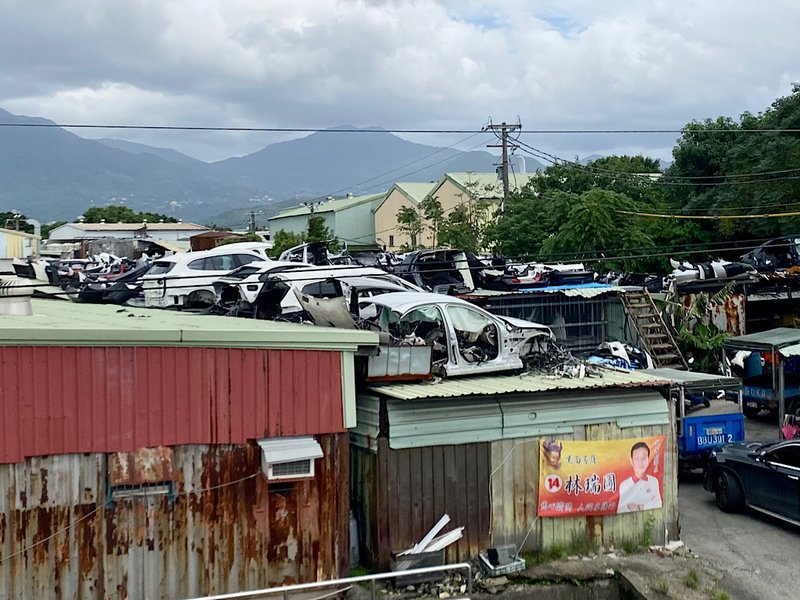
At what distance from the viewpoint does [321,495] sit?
9.90 m

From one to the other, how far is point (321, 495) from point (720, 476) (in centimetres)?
773

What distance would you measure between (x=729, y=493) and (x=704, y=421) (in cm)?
164

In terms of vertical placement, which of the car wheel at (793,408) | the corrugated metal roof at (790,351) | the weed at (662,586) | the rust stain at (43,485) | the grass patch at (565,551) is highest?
the corrugated metal roof at (790,351)

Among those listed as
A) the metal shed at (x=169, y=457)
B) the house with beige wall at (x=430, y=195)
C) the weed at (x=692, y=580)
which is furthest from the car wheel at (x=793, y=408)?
the house with beige wall at (x=430, y=195)

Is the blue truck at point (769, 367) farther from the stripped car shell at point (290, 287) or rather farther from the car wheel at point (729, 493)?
the stripped car shell at point (290, 287)

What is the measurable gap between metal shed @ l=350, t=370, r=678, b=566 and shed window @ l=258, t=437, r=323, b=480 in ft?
3.80

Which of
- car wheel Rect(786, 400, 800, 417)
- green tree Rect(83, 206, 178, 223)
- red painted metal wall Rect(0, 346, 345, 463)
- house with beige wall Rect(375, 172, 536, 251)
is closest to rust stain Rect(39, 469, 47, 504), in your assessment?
red painted metal wall Rect(0, 346, 345, 463)

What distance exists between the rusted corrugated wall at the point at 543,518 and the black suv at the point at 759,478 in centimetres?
212

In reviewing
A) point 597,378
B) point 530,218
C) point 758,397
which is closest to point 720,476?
point 597,378

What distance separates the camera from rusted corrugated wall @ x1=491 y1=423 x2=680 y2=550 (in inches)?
435

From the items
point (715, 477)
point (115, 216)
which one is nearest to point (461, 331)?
point (715, 477)

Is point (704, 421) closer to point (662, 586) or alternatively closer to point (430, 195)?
point (662, 586)

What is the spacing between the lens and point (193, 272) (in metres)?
19.6

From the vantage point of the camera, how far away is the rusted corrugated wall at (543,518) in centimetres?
1104
